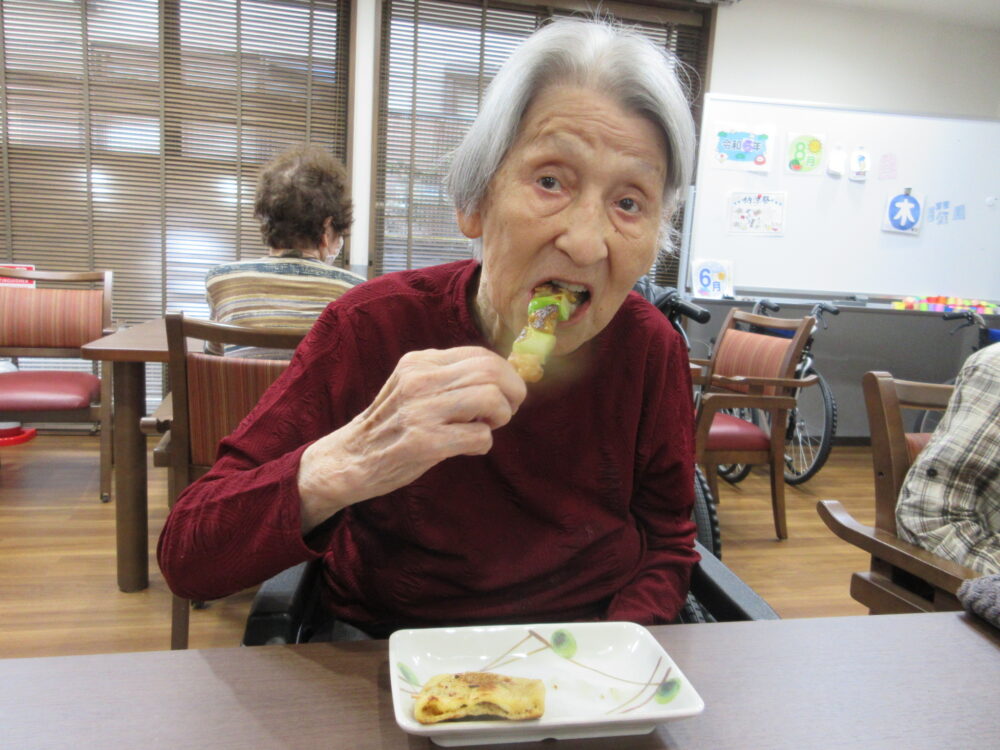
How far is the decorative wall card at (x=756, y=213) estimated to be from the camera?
4340 millimetres

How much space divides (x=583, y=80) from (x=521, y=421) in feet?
1.53

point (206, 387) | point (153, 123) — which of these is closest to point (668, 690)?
point (206, 387)

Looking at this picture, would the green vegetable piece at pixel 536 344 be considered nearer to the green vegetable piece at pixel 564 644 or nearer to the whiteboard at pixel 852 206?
the green vegetable piece at pixel 564 644

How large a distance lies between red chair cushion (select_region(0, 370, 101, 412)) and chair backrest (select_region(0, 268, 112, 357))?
12cm

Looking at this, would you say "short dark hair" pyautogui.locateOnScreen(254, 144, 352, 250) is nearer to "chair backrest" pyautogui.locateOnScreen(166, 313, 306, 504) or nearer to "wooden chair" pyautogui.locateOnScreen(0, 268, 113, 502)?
"chair backrest" pyautogui.locateOnScreen(166, 313, 306, 504)

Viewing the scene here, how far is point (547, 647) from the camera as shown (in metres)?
0.67

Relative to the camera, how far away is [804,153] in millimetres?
4371

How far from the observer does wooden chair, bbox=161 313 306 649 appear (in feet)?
5.49

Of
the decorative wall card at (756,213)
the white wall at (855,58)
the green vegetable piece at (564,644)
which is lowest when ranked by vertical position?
the green vegetable piece at (564,644)

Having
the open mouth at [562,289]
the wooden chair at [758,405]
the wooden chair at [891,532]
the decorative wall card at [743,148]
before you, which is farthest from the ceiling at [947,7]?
the open mouth at [562,289]

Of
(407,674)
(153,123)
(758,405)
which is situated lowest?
(758,405)

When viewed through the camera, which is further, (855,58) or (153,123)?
(855,58)

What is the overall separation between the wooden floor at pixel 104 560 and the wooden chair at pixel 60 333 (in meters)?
0.33

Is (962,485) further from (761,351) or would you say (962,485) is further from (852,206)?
(852,206)
